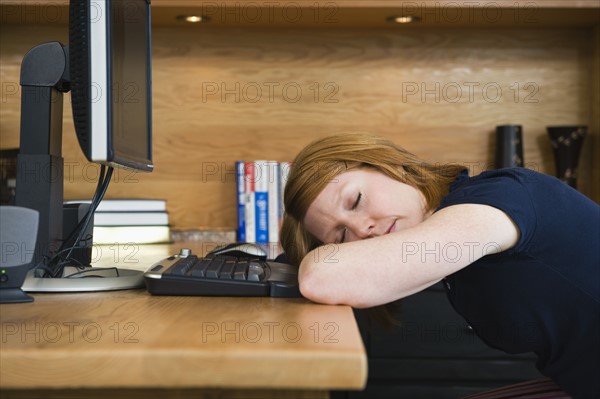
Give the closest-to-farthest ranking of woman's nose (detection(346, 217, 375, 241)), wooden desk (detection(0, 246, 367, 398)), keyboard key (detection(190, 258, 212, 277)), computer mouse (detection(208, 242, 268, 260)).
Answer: wooden desk (detection(0, 246, 367, 398)) < keyboard key (detection(190, 258, 212, 277)) < woman's nose (detection(346, 217, 375, 241)) < computer mouse (detection(208, 242, 268, 260))

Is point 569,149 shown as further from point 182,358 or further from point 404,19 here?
point 182,358

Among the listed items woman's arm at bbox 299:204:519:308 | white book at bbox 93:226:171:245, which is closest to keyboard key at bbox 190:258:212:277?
woman's arm at bbox 299:204:519:308

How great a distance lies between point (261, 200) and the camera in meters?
2.45

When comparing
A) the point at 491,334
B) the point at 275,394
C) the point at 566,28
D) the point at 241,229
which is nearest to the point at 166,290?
the point at 275,394

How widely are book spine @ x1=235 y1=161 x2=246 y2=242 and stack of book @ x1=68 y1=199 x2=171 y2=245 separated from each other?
0.26 metres

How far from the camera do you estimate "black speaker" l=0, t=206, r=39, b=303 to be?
899 millimetres

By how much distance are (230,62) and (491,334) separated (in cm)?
162

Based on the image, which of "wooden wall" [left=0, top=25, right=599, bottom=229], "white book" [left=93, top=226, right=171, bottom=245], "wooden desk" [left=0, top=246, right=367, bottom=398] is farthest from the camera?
"wooden wall" [left=0, top=25, right=599, bottom=229]

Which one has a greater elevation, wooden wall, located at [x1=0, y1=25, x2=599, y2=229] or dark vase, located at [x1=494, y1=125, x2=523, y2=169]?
wooden wall, located at [x1=0, y1=25, x2=599, y2=229]

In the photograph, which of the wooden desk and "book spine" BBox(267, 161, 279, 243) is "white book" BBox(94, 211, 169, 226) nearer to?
"book spine" BBox(267, 161, 279, 243)

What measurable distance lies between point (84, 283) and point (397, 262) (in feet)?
1.44

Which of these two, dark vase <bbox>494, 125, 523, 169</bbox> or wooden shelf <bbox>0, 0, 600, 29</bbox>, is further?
dark vase <bbox>494, 125, 523, 169</bbox>

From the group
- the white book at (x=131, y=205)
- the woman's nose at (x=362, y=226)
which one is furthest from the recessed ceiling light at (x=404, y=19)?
the woman's nose at (x=362, y=226)

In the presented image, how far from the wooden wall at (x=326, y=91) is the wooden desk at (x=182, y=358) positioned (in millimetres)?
1852
